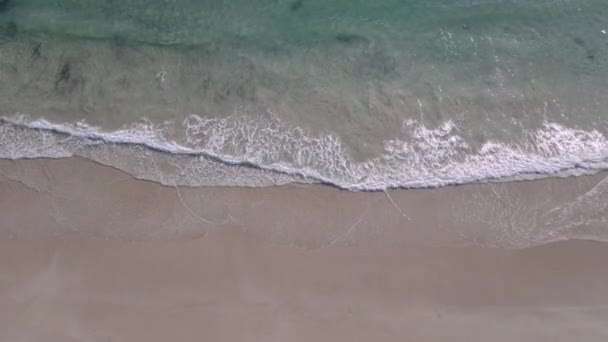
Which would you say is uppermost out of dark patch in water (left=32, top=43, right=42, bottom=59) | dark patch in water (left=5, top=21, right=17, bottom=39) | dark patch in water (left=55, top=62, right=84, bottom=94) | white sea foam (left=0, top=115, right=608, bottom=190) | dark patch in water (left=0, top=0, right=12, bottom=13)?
dark patch in water (left=0, top=0, right=12, bottom=13)

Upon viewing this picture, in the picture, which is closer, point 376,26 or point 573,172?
point 573,172

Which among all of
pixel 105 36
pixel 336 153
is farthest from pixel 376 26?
pixel 105 36

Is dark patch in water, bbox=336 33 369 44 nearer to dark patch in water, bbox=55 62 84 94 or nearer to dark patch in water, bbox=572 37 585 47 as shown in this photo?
dark patch in water, bbox=572 37 585 47

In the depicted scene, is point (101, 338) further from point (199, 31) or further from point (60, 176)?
point (199, 31)

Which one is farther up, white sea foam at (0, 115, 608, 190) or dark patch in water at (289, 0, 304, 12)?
dark patch in water at (289, 0, 304, 12)

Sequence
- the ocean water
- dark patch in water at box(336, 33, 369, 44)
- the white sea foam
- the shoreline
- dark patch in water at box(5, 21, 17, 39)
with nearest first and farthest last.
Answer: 1. the shoreline
2. the white sea foam
3. the ocean water
4. dark patch in water at box(336, 33, 369, 44)
5. dark patch in water at box(5, 21, 17, 39)

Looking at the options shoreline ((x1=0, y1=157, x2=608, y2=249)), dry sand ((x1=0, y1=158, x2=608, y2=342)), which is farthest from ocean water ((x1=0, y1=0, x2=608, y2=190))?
dry sand ((x1=0, y1=158, x2=608, y2=342))
